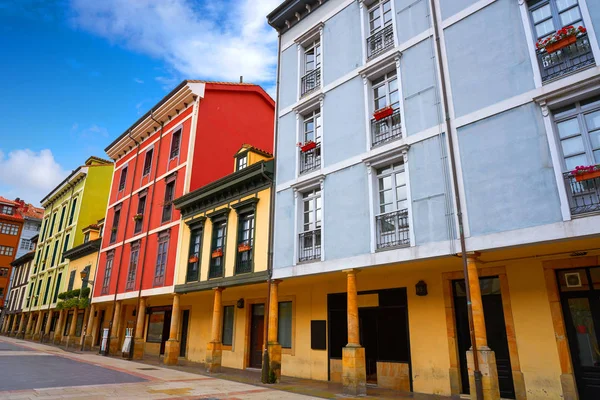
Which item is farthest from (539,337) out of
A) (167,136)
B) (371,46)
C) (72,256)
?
(72,256)

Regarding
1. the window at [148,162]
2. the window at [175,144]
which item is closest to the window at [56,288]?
the window at [148,162]

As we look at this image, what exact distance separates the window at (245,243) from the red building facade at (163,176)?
483 cm

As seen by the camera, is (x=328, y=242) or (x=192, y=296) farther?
(x=192, y=296)

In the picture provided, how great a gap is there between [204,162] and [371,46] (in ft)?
38.3

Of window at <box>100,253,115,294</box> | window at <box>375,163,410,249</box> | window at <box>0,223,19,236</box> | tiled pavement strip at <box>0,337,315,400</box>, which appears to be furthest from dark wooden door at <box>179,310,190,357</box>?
window at <box>0,223,19,236</box>

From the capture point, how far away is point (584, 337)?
9.08 m

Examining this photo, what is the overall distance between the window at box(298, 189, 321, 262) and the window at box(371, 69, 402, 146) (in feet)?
9.82

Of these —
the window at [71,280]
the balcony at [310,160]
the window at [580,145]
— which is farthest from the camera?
the window at [71,280]

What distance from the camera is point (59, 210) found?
128 feet

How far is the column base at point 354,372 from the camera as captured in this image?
1062cm

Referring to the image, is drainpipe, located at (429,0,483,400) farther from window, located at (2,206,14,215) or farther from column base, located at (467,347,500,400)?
window, located at (2,206,14,215)

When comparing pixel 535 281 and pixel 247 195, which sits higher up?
pixel 247 195

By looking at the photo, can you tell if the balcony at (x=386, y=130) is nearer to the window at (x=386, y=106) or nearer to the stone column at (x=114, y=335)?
the window at (x=386, y=106)

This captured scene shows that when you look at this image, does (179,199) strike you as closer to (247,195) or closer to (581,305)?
(247,195)
